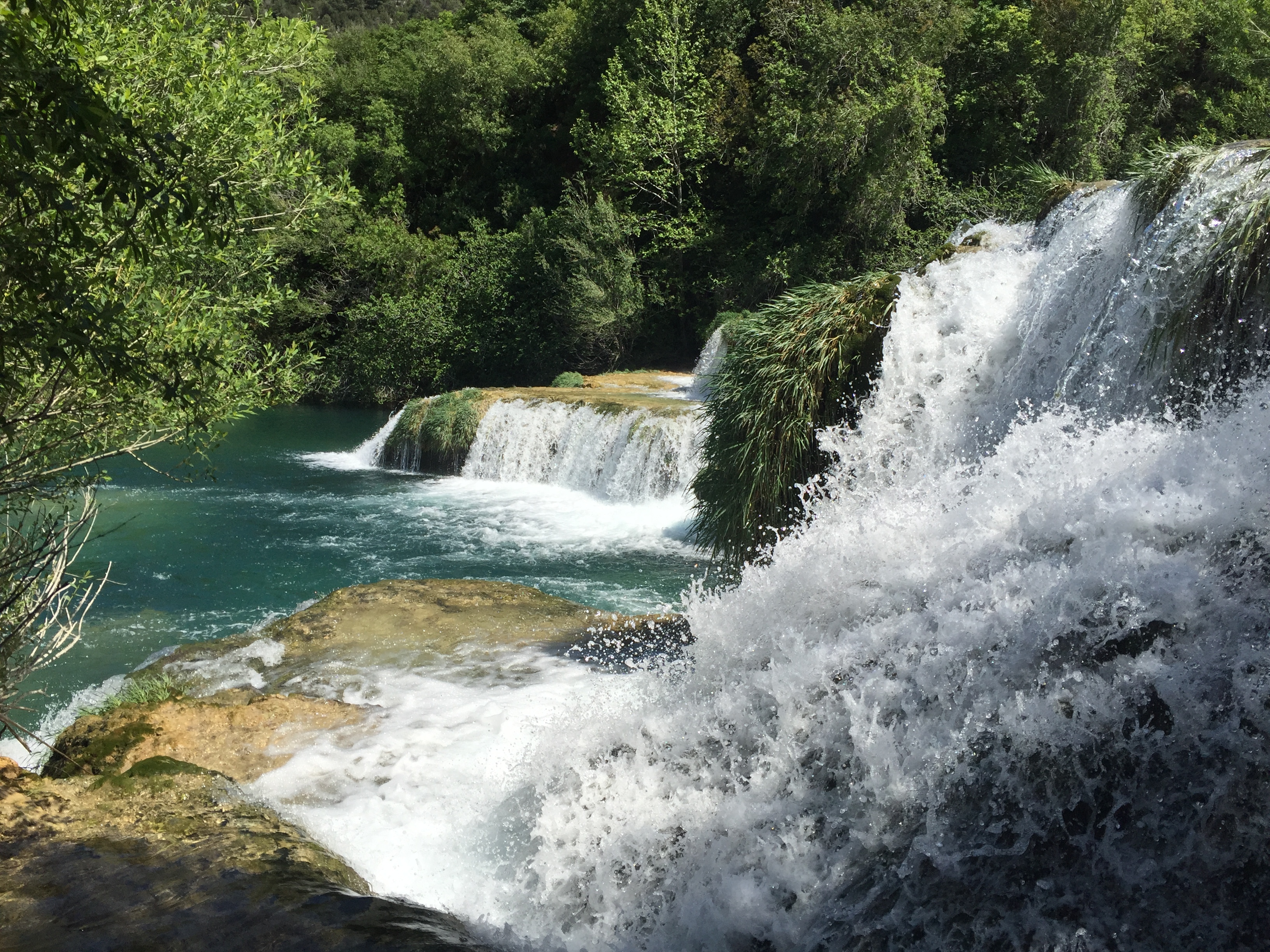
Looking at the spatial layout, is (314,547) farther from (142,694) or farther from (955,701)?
(955,701)

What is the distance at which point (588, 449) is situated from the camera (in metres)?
14.2

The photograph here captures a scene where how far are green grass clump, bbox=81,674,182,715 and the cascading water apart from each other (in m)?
1.25

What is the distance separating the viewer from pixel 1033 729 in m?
2.63

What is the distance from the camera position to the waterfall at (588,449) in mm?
12977

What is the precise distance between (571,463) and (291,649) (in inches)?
327

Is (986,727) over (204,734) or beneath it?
over

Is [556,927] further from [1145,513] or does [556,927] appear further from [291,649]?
[291,649]

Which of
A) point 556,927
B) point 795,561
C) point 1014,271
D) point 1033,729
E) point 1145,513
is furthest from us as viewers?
point 1014,271

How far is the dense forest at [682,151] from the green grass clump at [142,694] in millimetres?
12038

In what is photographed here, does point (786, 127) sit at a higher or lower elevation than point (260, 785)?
higher

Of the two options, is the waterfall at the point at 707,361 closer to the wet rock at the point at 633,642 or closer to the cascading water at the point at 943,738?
the wet rock at the point at 633,642

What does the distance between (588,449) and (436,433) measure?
3568 mm

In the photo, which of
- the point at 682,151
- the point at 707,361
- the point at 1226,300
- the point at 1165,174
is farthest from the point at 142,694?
the point at 682,151

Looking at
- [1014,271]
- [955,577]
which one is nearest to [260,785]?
[955,577]
